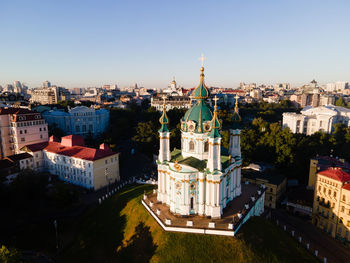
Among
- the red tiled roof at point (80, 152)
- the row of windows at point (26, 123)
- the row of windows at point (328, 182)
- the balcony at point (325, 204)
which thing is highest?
the row of windows at point (26, 123)

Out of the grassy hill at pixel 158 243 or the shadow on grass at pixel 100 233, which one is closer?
the grassy hill at pixel 158 243

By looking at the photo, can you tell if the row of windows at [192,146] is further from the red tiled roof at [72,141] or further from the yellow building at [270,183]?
the red tiled roof at [72,141]

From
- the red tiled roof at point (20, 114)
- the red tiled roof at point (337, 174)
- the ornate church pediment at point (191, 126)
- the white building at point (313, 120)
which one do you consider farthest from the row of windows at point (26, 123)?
the white building at point (313, 120)

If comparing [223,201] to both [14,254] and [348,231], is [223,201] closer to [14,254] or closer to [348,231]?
[348,231]

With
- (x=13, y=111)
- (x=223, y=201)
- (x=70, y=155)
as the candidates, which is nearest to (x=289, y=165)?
(x=223, y=201)

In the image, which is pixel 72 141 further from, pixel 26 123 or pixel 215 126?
pixel 215 126

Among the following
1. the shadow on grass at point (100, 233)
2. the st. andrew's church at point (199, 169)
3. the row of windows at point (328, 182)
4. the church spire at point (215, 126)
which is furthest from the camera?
the row of windows at point (328, 182)
